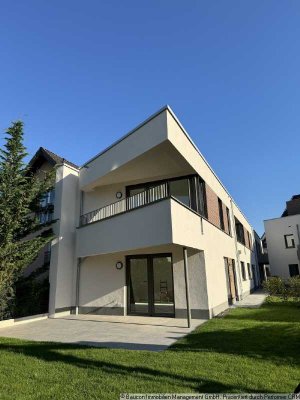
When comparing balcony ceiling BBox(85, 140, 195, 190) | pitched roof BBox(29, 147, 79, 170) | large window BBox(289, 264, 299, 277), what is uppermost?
pitched roof BBox(29, 147, 79, 170)

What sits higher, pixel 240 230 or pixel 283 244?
pixel 240 230

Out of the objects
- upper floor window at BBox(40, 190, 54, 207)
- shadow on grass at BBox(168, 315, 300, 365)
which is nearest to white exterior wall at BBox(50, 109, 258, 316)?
upper floor window at BBox(40, 190, 54, 207)

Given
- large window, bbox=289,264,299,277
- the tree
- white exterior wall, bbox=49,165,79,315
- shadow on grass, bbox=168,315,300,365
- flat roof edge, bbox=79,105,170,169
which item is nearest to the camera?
shadow on grass, bbox=168,315,300,365

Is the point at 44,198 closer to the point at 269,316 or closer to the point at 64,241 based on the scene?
the point at 64,241

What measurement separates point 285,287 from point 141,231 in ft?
35.2

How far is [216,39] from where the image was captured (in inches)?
432

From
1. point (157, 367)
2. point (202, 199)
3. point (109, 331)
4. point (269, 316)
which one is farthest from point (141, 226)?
point (269, 316)

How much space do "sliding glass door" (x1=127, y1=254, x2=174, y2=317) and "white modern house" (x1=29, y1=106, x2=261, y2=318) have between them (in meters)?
0.04

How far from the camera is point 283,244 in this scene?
1238 inches

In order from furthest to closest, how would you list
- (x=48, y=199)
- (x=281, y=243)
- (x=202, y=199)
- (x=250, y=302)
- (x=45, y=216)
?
1. (x=281, y=243)
2. (x=250, y=302)
3. (x=48, y=199)
4. (x=45, y=216)
5. (x=202, y=199)

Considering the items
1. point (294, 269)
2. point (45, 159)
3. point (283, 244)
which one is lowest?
point (294, 269)

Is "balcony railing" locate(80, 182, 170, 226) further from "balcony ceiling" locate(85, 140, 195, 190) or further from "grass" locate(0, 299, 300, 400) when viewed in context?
"grass" locate(0, 299, 300, 400)

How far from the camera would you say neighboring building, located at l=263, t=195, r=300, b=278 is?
30.4 m

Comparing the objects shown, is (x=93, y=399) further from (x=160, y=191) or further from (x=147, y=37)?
(x=147, y=37)
